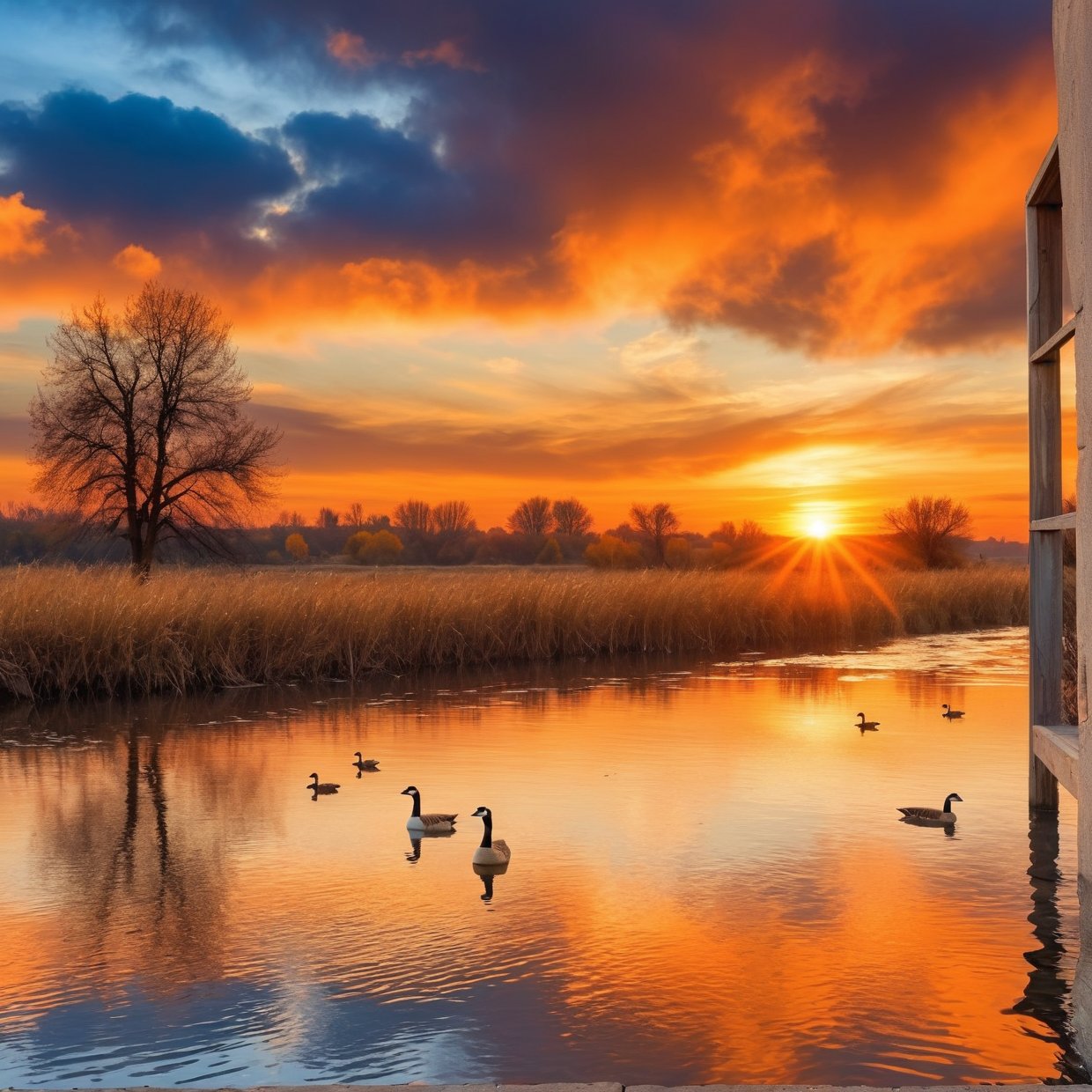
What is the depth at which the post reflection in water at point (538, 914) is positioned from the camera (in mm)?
5008

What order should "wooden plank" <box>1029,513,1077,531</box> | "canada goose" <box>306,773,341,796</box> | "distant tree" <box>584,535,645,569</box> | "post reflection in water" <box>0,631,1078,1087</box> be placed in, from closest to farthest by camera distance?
"post reflection in water" <box>0,631,1078,1087</box> < "wooden plank" <box>1029,513,1077,531</box> < "canada goose" <box>306,773,341,796</box> < "distant tree" <box>584,535,645,569</box>

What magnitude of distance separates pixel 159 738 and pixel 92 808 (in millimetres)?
3901

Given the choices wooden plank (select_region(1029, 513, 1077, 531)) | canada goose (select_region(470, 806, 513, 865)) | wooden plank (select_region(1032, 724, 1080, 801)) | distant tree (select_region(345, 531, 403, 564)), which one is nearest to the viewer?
wooden plank (select_region(1032, 724, 1080, 801))

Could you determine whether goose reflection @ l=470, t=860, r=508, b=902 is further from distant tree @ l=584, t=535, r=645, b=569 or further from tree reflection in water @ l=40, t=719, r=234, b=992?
distant tree @ l=584, t=535, r=645, b=569

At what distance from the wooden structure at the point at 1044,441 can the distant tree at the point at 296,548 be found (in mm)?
75243

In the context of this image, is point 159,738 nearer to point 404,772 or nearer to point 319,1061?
point 404,772

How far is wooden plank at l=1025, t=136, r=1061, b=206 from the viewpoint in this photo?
8016mm

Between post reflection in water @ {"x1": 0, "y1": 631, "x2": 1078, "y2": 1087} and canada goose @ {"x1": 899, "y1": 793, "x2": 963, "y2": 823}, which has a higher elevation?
canada goose @ {"x1": 899, "y1": 793, "x2": 963, "y2": 823}

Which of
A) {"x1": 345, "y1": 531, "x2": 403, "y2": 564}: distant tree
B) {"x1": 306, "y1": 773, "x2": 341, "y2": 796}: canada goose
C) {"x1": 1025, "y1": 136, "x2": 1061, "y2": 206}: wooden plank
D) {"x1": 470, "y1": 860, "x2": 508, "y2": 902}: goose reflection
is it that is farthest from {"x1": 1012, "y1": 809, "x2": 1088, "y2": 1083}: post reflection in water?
{"x1": 345, "y1": 531, "x2": 403, "y2": 564}: distant tree

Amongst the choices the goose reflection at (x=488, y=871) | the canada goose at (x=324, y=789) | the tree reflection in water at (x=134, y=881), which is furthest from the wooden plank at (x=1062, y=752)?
the canada goose at (x=324, y=789)

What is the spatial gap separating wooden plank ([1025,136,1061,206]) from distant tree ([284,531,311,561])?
247 feet

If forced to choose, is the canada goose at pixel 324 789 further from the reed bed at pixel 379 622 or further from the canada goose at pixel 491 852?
the reed bed at pixel 379 622

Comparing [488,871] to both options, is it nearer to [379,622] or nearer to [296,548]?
[379,622]

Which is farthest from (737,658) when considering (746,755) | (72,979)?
(72,979)
